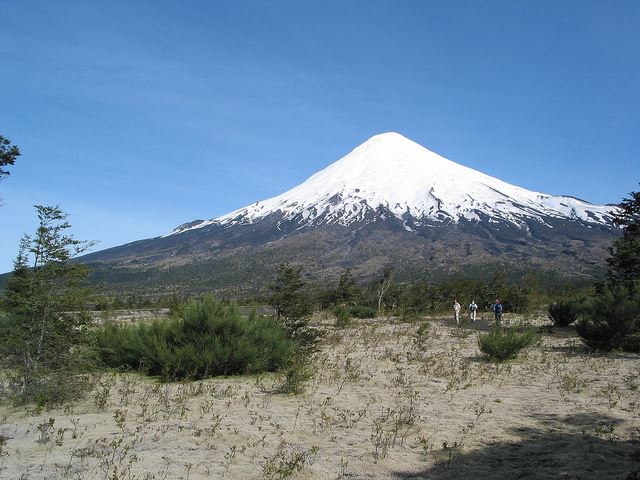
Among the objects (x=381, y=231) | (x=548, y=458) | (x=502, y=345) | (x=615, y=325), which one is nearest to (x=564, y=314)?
(x=615, y=325)

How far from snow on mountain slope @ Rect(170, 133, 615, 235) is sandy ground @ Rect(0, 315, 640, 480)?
134 m

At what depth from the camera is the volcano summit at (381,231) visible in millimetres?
108500

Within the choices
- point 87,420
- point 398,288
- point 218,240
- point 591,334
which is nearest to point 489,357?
point 591,334

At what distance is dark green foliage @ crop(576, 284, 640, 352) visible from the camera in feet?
42.5

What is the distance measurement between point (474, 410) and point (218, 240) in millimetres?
138985

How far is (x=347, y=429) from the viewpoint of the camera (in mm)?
6266

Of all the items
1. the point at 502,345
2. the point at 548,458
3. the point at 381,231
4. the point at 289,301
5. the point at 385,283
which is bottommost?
the point at 548,458

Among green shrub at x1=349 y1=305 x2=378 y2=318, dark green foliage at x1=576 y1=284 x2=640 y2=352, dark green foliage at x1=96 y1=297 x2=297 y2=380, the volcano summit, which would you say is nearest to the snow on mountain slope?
the volcano summit

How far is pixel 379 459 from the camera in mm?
5195

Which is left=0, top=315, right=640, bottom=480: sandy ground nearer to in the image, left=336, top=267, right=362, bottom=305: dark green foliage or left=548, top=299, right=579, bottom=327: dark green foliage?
left=548, top=299, right=579, bottom=327: dark green foliage

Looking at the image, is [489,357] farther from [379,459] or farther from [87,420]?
[87,420]

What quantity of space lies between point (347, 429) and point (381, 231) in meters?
131

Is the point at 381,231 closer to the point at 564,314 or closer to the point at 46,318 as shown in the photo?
the point at 564,314

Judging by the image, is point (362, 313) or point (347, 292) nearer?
point (362, 313)
